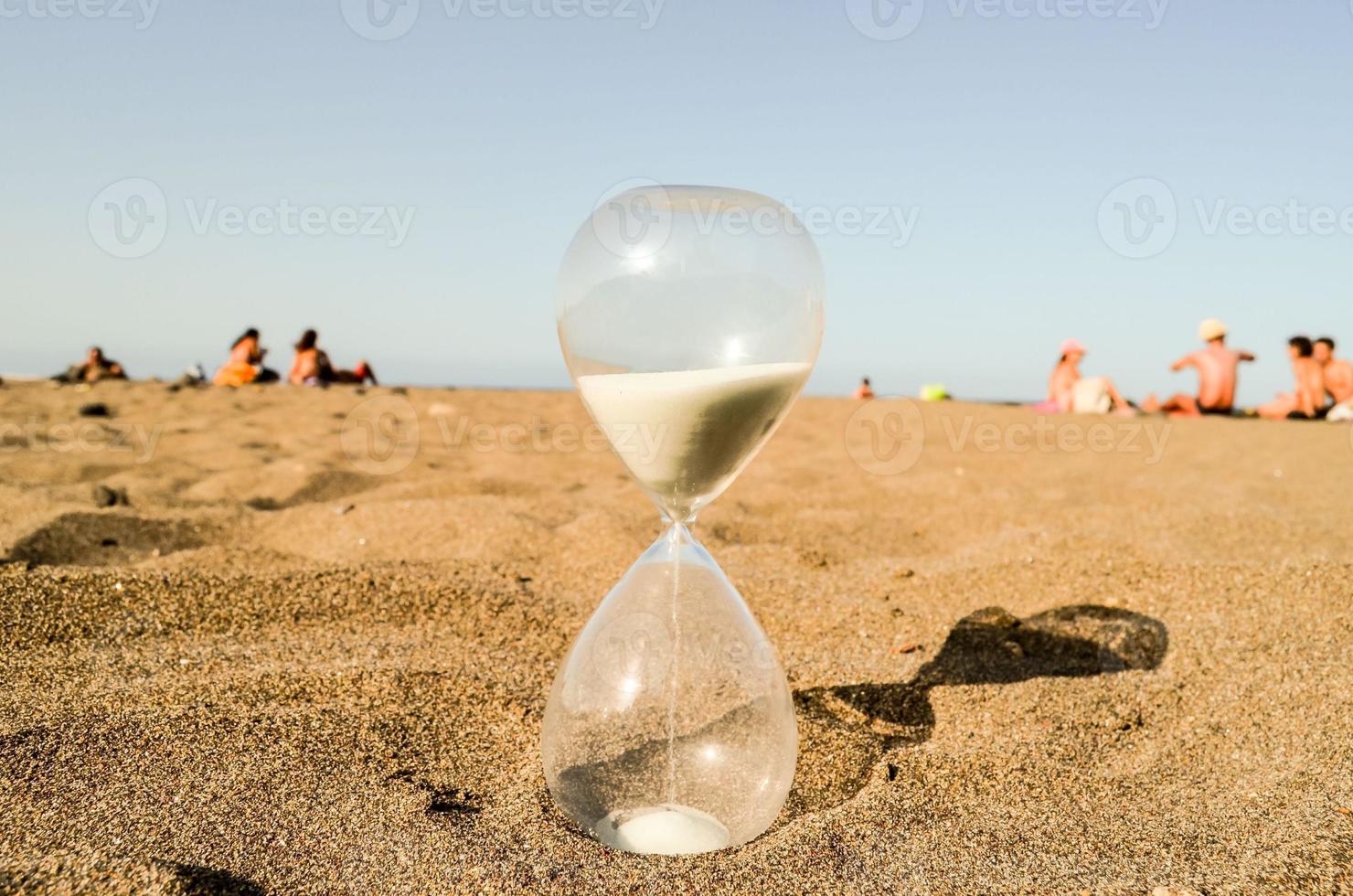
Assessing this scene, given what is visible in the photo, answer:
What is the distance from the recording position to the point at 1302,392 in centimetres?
1164

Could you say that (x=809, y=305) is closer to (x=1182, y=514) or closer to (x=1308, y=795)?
(x=1308, y=795)

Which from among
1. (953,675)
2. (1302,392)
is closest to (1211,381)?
(1302,392)

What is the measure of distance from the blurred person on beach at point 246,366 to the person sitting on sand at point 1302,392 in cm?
1209

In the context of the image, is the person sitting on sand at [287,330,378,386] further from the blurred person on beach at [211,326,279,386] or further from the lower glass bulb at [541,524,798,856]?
the lower glass bulb at [541,524,798,856]

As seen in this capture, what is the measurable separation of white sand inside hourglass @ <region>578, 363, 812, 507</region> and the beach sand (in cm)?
78

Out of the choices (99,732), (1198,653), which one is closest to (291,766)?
(99,732)

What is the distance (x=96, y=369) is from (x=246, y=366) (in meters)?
2.76

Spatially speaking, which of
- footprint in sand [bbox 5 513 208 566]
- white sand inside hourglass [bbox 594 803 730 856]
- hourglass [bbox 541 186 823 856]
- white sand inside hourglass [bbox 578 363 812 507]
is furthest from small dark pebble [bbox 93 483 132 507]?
white sand inside hourglass [bbox 578 363 812 507]

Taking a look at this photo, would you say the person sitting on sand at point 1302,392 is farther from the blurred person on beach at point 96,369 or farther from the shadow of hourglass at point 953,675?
the blurred person on beach at point 96,369

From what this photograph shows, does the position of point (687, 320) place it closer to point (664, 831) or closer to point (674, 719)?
point (674, 719)

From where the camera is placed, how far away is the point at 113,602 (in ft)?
10.5

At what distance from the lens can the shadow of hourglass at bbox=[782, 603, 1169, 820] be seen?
7.66ft

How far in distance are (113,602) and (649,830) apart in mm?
2161

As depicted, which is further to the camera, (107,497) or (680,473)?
(107,497)
